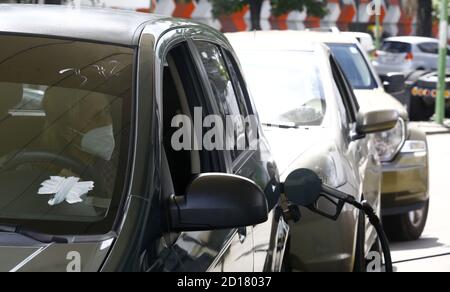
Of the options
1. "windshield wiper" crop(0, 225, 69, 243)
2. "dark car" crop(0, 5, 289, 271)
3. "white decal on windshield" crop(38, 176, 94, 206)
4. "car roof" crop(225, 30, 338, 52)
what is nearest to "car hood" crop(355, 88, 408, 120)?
"car roof" crop(225, 30, 338, 52)

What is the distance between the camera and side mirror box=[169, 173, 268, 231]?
2936mm

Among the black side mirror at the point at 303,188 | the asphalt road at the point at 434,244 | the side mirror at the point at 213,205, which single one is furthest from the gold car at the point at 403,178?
the side mirror at the point at 213,205

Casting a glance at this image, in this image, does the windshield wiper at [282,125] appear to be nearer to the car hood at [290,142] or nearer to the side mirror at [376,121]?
the car hood at [290,142]

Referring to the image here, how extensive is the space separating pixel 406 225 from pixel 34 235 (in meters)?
6.58

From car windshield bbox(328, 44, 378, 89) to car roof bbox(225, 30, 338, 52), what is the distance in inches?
96.7

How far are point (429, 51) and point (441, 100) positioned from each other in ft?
46.5

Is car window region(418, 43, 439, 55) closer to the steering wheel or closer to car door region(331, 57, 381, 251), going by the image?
car door region(331, 57, 381, 251)

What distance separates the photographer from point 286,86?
7.68 m

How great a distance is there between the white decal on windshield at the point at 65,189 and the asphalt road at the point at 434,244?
Result: 4884 millimetres

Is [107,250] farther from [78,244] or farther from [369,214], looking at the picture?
[369,214]

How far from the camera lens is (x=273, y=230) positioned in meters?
4.13

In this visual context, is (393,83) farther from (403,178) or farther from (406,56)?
(406,56)

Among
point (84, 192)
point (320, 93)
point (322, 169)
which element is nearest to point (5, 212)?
point (84, 192)

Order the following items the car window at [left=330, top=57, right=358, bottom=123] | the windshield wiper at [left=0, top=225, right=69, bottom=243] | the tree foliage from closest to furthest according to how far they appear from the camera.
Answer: the windshield wiper at [left=0, top=225, right=69, bottom=243] → the car window at [left=330, top=57, right=358, bottom=123] → the tree foliage
